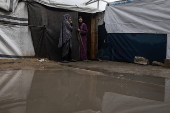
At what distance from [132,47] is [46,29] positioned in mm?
3065

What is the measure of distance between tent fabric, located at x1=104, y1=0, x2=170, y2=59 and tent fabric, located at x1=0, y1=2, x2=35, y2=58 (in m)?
3.11

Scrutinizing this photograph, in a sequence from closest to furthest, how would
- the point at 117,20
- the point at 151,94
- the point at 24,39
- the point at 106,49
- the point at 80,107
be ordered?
the point at 80,107, the point at 151,94, the point at 24,39, the point at 117,20, the point at 106,49

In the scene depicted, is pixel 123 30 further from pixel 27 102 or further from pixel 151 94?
pixel 27 102

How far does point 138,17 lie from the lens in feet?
20.5

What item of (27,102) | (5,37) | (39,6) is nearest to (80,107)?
(27,102)

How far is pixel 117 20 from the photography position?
6.86m

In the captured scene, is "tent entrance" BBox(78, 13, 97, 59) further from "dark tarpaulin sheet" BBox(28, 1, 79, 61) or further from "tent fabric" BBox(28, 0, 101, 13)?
"dark tarpaulin sheet" BBox(28, 1, 79, 61)

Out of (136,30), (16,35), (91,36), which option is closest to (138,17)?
(136,30)

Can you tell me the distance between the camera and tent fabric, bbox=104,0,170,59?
565 cm

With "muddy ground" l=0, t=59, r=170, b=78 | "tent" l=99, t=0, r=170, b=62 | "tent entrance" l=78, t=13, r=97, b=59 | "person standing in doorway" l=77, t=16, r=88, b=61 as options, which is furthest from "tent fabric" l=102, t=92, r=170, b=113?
"tent entrance" l=78, t=13, r=97, b=59

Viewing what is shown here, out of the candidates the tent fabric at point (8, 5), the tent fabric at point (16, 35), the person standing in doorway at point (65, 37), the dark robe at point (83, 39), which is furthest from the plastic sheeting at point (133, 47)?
the tent fabric at point (8, 5)

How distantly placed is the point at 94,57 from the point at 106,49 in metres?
0.69

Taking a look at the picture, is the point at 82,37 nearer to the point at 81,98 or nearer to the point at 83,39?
the point at 83,39

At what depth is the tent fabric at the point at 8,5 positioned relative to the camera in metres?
5.20
